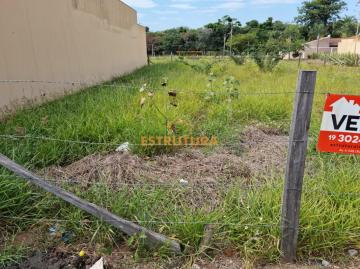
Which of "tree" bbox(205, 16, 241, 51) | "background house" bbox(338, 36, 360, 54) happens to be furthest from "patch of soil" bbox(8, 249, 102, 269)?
"tree" bbox(205, 16, 241, 51)

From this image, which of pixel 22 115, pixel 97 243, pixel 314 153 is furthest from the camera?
pixel 22 115

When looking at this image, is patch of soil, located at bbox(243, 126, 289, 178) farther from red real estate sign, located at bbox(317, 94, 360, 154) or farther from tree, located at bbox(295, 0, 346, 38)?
tree, located at bbox(295, 0, 346, 38)

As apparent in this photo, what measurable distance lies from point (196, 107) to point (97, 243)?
3.10m

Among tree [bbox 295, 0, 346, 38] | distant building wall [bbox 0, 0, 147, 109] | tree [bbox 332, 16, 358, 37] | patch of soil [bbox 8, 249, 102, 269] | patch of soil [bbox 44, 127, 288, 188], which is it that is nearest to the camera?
patch of soil [bbox 8, 249, 102, 269]

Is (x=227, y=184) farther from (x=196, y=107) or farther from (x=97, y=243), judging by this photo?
(x=196, y=107)

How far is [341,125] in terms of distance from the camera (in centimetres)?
159

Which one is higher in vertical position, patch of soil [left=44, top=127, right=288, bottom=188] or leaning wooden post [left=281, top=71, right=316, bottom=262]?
leaning wooden post [left=281, top=71, right=316, bottom=262]

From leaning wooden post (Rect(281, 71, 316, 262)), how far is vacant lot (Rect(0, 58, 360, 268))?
91 mm

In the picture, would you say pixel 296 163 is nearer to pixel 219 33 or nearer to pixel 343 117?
pixel 343 117

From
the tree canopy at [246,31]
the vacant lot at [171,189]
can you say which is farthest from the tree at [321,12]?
the vacant lot at [171,189]

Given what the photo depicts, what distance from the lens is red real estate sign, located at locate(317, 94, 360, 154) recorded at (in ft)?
5.08

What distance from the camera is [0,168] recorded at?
2312 millimetres

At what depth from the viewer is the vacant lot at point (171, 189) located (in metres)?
1.86

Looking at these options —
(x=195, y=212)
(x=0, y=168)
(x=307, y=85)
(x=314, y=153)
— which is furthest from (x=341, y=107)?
(x=0, y=168)
